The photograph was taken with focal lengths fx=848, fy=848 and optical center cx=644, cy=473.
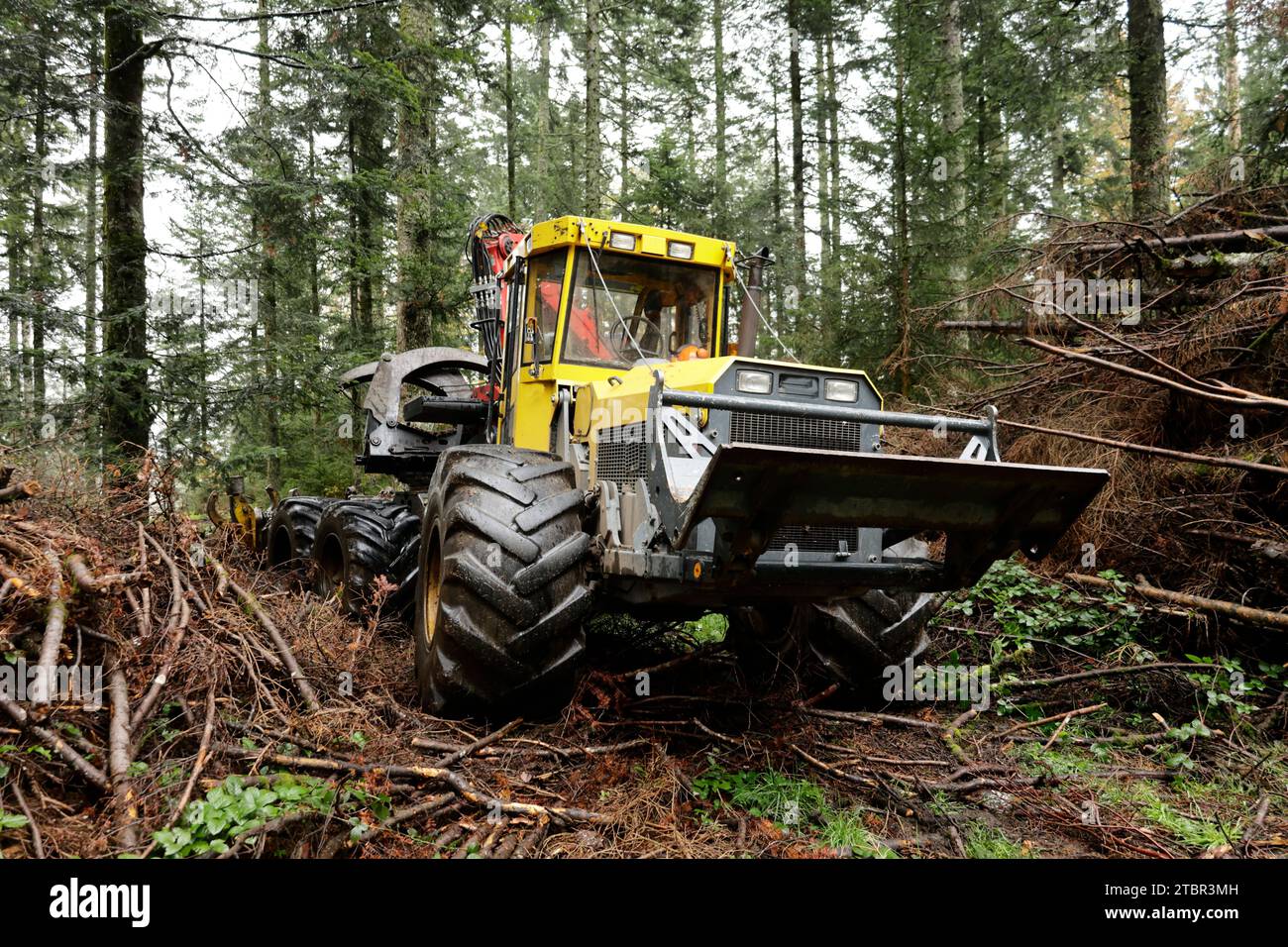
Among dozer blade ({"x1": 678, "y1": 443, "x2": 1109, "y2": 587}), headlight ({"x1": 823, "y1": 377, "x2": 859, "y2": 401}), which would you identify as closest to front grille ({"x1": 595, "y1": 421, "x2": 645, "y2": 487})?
dozer blade ({"x1": 678, "y1": 443, "x2": 1109, "y2": 587})

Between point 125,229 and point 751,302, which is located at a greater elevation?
point 125,229

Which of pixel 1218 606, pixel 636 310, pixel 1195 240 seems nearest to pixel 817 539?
pixel 636 310

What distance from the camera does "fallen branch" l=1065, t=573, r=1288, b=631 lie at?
4973mm

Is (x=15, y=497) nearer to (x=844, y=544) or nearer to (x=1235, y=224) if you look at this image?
(x=844, y=544)

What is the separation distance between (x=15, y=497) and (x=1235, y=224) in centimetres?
873

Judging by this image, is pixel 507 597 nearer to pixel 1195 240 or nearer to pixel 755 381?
pixel 755 381

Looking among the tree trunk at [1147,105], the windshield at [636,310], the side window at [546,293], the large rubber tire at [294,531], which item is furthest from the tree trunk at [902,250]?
the large rubber tire at [294,531]

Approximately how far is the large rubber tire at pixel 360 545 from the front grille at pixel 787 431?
134 inches

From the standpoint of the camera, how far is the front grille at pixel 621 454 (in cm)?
436

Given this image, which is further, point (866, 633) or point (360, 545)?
point (360, 545)

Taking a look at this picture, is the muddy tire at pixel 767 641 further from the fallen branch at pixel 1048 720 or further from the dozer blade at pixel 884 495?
the dozer blade at pixel 884 495

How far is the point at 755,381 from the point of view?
428cm

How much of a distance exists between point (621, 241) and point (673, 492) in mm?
2307
